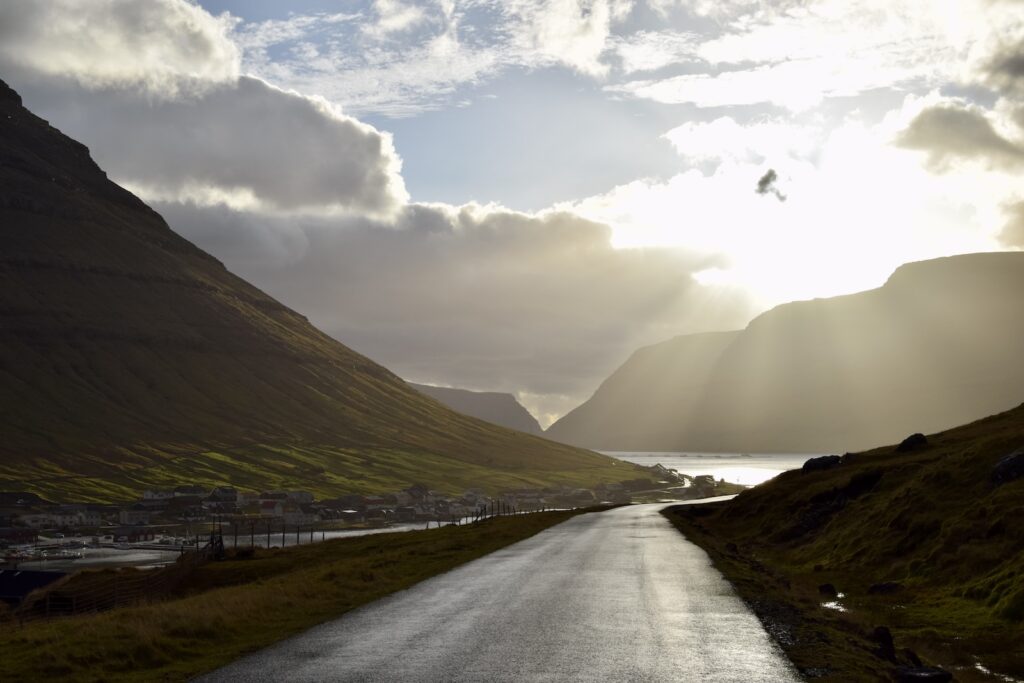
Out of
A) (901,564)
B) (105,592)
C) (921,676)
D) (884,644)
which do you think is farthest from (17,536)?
(921,676)

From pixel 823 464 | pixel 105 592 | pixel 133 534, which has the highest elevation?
pixel 823 464

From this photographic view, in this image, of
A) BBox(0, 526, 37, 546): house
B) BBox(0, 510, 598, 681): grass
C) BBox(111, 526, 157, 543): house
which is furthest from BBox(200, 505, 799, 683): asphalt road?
BBox(0, 526, 37, 546): house

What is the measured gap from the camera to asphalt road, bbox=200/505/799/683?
54.2ft

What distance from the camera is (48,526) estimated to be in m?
176

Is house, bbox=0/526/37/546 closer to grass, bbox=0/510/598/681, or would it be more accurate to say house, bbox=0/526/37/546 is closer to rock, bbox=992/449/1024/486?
grass, bbox=0/510/598/681

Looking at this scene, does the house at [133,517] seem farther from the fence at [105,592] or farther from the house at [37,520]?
the fence at [105,592]

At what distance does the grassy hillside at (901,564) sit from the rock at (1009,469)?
0.91 ft

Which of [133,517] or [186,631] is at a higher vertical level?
[133,517]

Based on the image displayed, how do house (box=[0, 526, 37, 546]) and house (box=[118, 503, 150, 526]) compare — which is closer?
house (box=[0, 526, 37, 546])

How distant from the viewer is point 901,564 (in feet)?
112

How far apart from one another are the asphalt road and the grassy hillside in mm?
1419

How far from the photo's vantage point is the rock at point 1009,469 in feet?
116

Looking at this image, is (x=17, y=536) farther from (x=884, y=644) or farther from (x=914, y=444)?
(x=884, y=644)

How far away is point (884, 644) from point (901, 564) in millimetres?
15107
